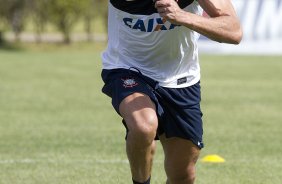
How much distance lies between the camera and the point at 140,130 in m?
5.38

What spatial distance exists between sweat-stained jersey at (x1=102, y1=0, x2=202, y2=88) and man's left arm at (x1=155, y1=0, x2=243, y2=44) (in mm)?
378

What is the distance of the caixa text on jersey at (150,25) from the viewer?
5735 mm

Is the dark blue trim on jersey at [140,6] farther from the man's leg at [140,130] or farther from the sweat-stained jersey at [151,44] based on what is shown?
the man's leg at [140,130]

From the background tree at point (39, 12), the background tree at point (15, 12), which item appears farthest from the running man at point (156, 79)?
the background tree at point (15, 12)

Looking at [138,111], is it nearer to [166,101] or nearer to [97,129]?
[166,101]

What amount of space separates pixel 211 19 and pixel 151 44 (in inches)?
27.4

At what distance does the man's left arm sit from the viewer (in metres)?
5.02

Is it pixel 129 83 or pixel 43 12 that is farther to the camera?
pixel 43 12

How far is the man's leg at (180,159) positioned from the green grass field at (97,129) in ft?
4.37

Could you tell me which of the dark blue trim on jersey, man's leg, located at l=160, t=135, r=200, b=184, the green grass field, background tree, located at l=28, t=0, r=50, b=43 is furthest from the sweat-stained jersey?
background tree, located at l=28, t=0, r=50, b=43

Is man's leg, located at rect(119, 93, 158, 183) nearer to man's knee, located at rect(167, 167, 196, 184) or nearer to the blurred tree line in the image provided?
man's knee, located at rect(167, 167, 196, 184)

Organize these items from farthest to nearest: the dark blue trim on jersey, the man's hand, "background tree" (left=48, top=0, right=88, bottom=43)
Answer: "background tree" (left=48, top=0, right=88, bottom=43), the dark blue trim on jersey, the man's hand

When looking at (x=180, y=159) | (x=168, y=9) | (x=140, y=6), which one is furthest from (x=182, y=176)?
(x=168, y=9)

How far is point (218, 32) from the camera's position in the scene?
17.4ft
